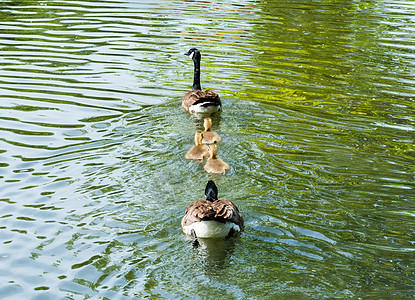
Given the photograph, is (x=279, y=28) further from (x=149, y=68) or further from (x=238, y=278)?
(x=238, y=278)

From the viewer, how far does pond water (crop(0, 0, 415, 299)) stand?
23.0ft

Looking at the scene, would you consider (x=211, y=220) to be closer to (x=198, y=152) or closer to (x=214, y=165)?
(x=214, y=165)

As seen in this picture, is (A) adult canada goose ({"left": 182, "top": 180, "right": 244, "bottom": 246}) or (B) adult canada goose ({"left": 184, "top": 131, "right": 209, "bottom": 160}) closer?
(A) adult canada goose ({"left": 182, "top": 180, "right": 244, "bottom": 246})

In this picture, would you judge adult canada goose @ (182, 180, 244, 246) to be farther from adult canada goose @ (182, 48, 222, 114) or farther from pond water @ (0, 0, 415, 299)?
adult canada goose @ (182, 48, 222, 114)

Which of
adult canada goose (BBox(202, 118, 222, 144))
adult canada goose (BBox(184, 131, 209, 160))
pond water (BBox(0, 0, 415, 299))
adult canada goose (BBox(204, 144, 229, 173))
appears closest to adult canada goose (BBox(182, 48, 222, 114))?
pond water (BBox(0, 0, 415, 299))

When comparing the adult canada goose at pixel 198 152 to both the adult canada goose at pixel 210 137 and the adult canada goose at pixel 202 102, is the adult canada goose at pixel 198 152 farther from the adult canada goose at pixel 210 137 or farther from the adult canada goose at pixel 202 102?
the adult canada goose at pixel 202 102

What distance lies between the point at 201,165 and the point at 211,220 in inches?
112

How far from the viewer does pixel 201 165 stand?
1038 cm

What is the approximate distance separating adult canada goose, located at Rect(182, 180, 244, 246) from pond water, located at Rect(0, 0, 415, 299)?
206 millimetres

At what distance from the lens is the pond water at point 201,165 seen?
701 centimetres

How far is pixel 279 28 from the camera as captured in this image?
20.9 metres

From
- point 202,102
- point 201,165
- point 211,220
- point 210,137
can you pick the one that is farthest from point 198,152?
point 211,220

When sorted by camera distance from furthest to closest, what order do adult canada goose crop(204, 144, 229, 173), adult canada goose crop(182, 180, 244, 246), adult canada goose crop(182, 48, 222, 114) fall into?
adult canada goose crop(182, 48, 222, 114) < adult canada goose crop(204, 144, 229, 173) < adult canada goose crop(182, 180, 244, 246)

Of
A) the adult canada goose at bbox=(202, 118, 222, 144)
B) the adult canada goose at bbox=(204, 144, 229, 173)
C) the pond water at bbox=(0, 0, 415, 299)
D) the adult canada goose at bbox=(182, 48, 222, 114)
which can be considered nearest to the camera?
the pond water at bbox=(0, 0, 415, 299)
